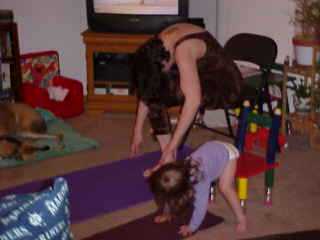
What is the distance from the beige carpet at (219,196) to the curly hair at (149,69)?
22.6 inches

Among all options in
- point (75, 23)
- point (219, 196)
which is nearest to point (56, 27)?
point (75, 23)

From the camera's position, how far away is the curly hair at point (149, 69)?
2.84 metres

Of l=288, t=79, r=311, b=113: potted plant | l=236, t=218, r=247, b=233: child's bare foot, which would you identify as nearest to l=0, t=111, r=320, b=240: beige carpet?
l=236, t=218, r=247, b=233: child's bare foot

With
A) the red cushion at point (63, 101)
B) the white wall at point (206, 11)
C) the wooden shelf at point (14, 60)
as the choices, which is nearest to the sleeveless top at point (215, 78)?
the white wall at point (206, 11)

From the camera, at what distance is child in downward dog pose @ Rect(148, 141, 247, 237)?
242 centimetres

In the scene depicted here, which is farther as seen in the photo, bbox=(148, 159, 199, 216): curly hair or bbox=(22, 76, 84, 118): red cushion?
bbox=(22, 76, 84, 118): red cushion

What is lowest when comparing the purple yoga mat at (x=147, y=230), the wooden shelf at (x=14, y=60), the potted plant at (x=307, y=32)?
the purple yoga mat at (x=147, y=230)

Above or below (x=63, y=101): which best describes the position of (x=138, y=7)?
above

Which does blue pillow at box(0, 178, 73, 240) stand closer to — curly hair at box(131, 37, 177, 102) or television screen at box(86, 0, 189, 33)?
curly hair at box(131, 37, 177, 102)

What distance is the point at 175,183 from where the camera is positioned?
2.41 meters

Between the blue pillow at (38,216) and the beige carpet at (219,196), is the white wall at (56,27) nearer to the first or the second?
the beige carpet at (219,196)

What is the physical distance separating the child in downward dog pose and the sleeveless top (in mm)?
557

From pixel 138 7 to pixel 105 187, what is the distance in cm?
157

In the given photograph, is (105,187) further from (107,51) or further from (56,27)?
(56,27)
